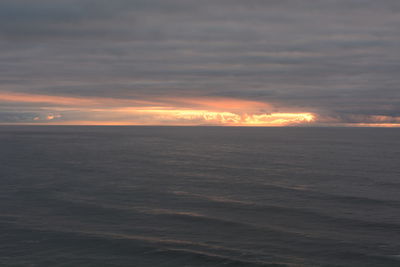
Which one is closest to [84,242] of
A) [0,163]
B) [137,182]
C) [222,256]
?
[222,256]

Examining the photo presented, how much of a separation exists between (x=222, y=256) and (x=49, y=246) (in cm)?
1680

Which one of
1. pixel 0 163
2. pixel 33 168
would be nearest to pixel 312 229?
pixel 33 168

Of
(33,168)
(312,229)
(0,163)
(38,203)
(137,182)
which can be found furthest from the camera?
(0,163)

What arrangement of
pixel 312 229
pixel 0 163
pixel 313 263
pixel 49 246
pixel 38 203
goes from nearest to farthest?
1. pixel 313 263
2. pixel 49 246
3. pixel 312 229
4. pixel 38 203
5. pixel 0 163

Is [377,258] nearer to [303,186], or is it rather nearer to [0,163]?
[303,186]

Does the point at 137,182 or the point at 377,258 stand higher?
the point at 137,182

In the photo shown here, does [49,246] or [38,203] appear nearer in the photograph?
[49,246]

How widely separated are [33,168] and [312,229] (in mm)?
69681

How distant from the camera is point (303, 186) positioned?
66.8 metres

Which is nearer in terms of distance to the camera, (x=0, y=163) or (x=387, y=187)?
(x=387, y=187)

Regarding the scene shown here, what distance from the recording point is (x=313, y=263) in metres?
32.2

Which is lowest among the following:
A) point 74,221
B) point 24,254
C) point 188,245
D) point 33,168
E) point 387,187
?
point 24,254

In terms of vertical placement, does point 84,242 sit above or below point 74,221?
below

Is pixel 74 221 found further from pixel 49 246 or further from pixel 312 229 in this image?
pixel 312 229
